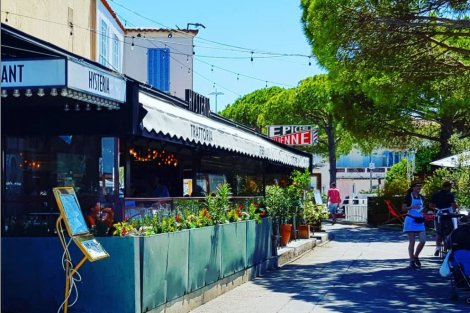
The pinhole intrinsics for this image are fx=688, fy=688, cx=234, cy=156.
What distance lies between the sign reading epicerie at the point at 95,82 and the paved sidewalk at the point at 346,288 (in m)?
2.87

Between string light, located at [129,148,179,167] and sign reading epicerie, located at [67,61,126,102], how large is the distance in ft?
19.6

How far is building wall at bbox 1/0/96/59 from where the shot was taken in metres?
14.7

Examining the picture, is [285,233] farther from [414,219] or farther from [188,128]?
[188,128]

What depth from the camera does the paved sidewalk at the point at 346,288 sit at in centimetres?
891

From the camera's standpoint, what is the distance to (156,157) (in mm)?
14969

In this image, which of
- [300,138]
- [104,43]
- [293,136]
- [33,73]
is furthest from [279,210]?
[293,136]

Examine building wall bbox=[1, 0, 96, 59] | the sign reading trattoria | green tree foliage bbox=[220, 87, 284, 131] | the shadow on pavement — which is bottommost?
the shadow on pavement

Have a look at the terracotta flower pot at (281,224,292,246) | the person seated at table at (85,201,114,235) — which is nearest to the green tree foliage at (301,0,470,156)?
the terracotta flower pot at (281,224,292,246)

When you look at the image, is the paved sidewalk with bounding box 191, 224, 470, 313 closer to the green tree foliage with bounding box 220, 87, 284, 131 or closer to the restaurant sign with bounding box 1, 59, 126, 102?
the restaurant sign with bounding box 1, 59, 126, 102

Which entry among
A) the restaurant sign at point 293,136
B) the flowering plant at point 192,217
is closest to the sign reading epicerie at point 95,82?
the flowering plant at point 192,217

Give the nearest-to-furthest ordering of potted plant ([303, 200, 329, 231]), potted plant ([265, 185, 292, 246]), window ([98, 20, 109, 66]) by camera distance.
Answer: potted plant ([265, 185, 292, 246]) < potted plant ([303, 200, 329, 231]) < window ([98, 20, 109, 66])

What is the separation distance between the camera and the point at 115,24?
21.9 metres

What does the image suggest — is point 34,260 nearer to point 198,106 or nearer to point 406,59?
point 198,106

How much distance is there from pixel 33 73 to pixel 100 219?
183 cm
